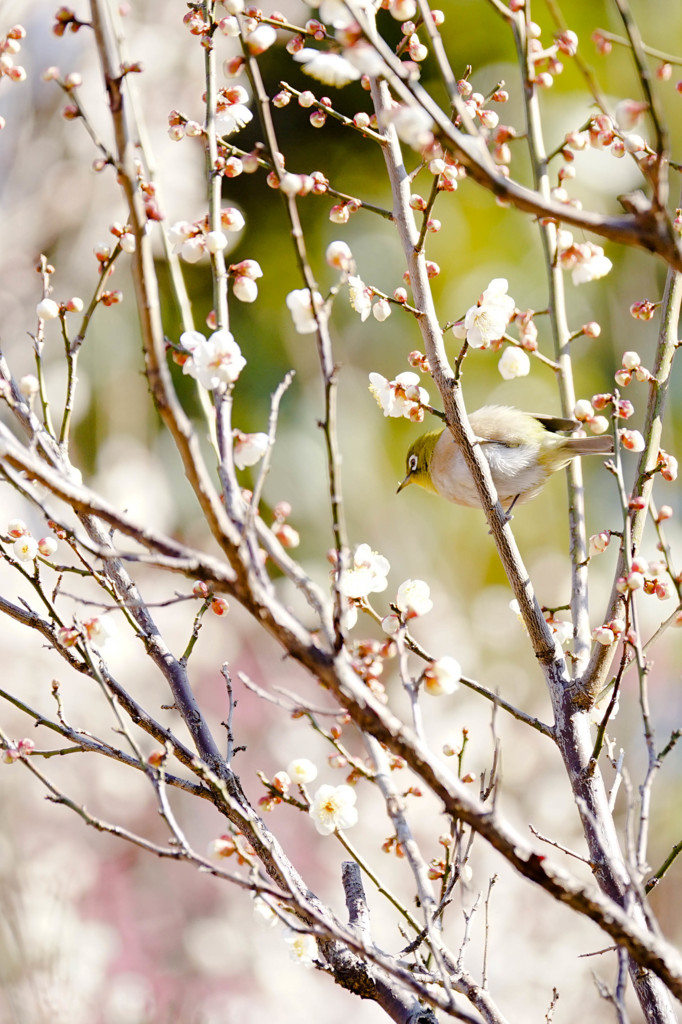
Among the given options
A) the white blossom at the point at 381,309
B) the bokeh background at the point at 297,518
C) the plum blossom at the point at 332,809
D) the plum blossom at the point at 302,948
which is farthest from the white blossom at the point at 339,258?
the bokeh background at the point at 297,518

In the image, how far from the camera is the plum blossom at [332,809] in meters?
1.26

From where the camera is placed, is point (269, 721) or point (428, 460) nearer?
point (428, 460)

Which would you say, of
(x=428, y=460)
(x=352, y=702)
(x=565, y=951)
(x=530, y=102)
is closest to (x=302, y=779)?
(x=352, y=702)

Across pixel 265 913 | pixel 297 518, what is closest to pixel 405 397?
pixel 265 913

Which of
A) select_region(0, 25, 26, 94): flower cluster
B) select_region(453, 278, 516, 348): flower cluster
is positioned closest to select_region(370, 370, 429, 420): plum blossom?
select_region(453, 278, 516, 348): flower cluster

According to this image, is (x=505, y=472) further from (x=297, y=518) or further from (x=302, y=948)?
(x=297, y=518)

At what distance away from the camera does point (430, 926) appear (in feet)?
3.23

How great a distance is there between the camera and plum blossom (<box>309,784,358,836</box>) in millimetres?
1262

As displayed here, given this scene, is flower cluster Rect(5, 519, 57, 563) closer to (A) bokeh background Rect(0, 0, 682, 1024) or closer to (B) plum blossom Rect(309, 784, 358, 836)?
(B) plum blossom Rect(309, 784, 358, 836)

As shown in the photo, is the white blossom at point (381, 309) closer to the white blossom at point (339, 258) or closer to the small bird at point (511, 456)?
the white blossom at point (339, 258)

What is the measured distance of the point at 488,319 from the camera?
1.39m

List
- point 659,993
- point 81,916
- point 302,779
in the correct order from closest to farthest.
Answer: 1. point 659,993
2. point 302,779
3. point 81,916

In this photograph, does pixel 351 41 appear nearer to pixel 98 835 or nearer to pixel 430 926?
pixel 430 926

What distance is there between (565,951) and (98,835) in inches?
90.8
